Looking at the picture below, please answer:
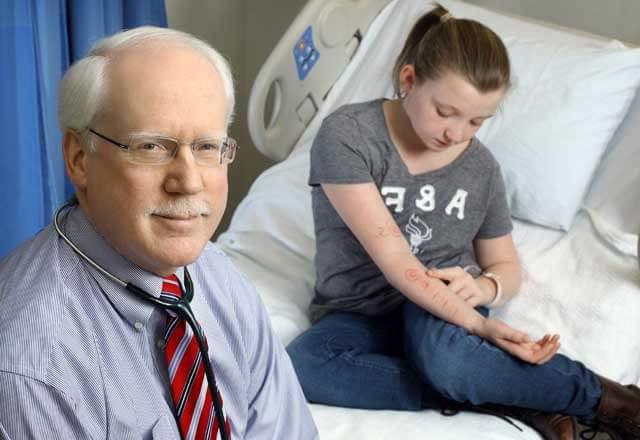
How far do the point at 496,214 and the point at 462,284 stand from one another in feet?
0.70

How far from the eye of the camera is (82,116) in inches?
43.5

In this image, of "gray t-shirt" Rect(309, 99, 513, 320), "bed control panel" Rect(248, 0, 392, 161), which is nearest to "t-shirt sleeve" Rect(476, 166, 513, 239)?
"gray t-shirt" Rect(309, 99, 513, 320)

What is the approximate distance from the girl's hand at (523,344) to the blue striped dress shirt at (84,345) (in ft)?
2.13

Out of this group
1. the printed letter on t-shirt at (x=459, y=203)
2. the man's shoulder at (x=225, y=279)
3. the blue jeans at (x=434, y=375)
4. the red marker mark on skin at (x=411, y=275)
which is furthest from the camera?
the printed letter on t-shirt at (x=459, y=203)

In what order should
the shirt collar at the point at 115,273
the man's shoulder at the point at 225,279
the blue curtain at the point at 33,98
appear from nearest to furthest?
the shirt collar at the point at 115,273 < the man's shoulder at the point at 225,279 < the blue curtain at the point at 33,98

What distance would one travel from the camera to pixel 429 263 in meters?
2.00

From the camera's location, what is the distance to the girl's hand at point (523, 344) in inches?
69.6

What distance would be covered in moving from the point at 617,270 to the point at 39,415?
4.49 feet

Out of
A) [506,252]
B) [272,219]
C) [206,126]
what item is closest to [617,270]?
[506,252]

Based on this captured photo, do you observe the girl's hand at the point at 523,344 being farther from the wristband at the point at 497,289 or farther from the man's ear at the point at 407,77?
the man's ear at the point at 407,77

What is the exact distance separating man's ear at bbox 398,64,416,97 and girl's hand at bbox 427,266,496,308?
1.17 ft

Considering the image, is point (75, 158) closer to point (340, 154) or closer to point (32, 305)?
point (32, 305)

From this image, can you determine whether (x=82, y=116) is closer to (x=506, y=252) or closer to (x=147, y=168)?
(x=147, y=168)

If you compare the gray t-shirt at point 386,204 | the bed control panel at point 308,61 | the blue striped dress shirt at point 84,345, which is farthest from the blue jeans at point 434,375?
the bed control panel at point 308,61
